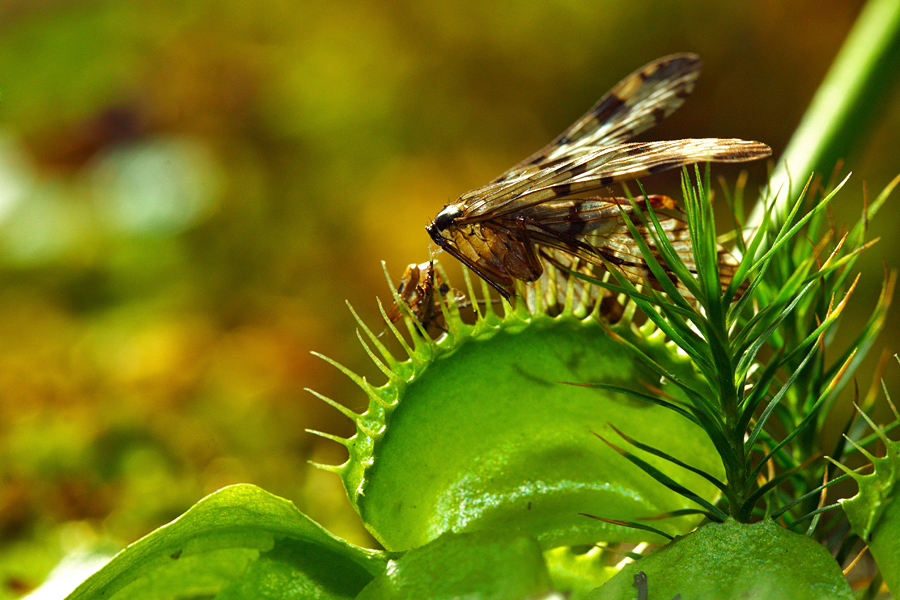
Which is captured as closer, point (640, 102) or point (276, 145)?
point (640, 102)

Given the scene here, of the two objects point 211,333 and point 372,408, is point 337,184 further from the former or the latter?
point 372,408

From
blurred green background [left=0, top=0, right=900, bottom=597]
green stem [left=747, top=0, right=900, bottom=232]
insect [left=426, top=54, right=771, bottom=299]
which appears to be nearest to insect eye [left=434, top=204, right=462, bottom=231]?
insect [left=426, top=54, right=771, bottom=299]

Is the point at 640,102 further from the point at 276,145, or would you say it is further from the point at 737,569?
the point at 276,145

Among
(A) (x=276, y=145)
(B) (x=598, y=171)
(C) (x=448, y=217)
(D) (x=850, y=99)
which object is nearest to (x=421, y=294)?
(C) (x=448, y=217)

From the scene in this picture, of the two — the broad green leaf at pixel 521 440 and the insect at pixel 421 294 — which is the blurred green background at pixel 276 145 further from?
the broad green leaf at pixel 521 440

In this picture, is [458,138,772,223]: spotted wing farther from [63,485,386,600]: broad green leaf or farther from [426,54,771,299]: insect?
[63,485,386,600]: broad green leaf

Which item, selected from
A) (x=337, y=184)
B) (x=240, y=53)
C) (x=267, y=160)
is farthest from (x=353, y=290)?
(x=240, y=53)
